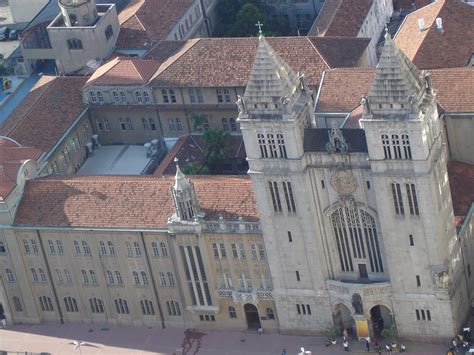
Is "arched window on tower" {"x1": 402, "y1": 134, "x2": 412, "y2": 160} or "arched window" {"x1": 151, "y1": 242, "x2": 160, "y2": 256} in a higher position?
"arched window on tower" {"x1": 402, "y1": 134, "x2": 412, "y2": 160}

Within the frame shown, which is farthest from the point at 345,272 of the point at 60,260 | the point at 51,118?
the point at 51,118

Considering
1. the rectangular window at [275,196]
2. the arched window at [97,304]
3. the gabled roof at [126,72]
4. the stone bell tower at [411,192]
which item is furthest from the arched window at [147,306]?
the gabled roof at [126,72]

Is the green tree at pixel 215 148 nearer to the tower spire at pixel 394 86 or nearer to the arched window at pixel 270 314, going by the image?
the arched window at pixel 270 314

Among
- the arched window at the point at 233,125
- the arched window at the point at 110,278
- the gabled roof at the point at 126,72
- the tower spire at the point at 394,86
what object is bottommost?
the arched window at the point at 110,278

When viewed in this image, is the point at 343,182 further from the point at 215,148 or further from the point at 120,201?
the point at 215,148

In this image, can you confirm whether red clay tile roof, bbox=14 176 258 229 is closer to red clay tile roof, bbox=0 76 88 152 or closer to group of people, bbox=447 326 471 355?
red clay tile roof, bbox=0 76 88 152

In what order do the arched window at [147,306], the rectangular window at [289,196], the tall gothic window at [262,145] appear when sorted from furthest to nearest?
the arched window at [147,306] < the rectangular window at [289,196] < the tall gothic window at [262,145]

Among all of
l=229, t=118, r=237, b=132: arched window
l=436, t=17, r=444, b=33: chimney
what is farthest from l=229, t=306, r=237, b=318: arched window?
l=436, t=17, r=444, b=33: chimney
